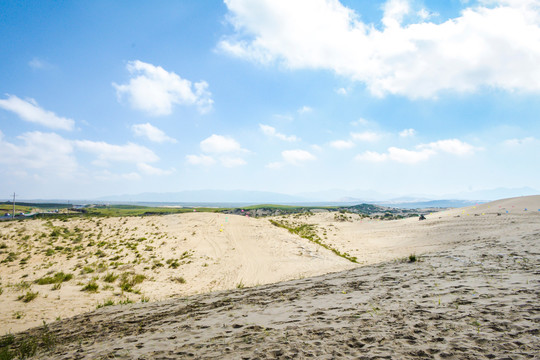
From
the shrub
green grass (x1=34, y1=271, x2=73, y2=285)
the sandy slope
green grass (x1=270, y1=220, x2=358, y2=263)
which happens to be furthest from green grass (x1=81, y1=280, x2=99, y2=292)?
green grass (x1=270, y1=220, x2=358, y2=263)

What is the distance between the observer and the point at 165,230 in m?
27.7

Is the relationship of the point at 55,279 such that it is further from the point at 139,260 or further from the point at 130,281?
the point at 139,260

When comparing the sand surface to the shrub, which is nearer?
the sand surface

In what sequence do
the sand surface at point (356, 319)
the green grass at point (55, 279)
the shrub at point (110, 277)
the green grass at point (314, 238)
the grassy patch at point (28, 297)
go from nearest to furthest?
1. the sand surface at point (356, 319)
2. the grassy patch at point (28, 297)
3. the green grass at point (55, 279)
4. the shrub at point (110, 277)
5. the green grass at point (314, 238)

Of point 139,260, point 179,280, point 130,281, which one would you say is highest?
point 139,260

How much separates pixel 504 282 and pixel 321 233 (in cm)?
3186

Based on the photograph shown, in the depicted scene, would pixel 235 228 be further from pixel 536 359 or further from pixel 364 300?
pixel 536 359

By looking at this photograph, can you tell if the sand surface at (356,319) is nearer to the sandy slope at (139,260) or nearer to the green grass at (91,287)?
the green grass at (91,287)

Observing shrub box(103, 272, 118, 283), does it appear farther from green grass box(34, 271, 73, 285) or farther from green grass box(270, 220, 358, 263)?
green grass box(270, 220, 358, 263)

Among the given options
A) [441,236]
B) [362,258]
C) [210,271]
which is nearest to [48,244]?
[210,271]

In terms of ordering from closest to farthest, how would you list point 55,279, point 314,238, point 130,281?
point 55,279
point 130,281
point 314,238

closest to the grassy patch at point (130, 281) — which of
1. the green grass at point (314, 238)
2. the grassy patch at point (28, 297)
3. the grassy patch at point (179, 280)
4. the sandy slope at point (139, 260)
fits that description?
the sandy slope at point (139, 260)

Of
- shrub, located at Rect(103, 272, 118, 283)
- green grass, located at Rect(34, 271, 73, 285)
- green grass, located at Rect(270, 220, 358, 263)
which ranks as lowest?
green grass, located at Rect(270, 220, 358, 263)

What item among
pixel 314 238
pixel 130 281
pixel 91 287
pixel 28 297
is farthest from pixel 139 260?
pixel 314 238
